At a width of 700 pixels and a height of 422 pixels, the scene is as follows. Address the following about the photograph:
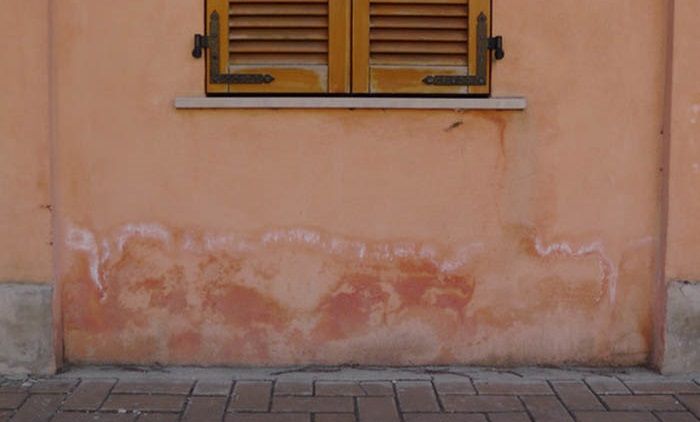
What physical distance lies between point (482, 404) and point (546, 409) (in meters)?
0.30

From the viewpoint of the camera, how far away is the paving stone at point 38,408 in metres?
3.92

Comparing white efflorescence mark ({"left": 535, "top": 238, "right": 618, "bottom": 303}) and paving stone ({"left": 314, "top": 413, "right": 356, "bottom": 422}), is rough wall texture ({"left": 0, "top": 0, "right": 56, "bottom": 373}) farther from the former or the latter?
white efflorescence mark ({"left": 535, "top": 238, "right": 618, "bottom": 303})

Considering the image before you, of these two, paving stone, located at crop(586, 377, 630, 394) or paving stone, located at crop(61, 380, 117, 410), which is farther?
paving stone, located at crop(586, 377, 630, 394)

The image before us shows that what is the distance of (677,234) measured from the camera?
450 cm

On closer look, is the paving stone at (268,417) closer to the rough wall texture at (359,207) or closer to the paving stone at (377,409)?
the paving stone at (377,409)

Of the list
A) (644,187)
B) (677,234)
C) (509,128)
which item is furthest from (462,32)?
(677,234)

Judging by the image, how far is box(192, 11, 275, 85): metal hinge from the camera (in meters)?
4.51

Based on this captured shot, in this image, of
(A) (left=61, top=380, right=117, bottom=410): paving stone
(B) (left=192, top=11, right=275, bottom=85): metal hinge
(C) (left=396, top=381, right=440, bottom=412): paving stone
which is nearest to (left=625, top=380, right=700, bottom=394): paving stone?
(C) (left=396, top=381, right=440, bottom=412): paving stone

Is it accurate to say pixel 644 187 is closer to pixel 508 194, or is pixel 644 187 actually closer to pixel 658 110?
pixel 658 110

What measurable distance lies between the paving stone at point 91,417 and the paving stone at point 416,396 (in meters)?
1.29

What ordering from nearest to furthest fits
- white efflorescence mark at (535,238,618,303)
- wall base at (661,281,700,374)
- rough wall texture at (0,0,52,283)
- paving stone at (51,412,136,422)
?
paving stone at (51,412,136,422)
rough wall texture at (0,0,52,283)
wall base at (661,281,700,374)
white efflorescence mark at (535,238,618,303)

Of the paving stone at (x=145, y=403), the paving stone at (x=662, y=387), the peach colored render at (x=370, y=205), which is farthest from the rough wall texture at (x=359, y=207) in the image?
the paving stone at (x=145, y=403)

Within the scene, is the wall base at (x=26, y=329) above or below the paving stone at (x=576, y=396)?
above

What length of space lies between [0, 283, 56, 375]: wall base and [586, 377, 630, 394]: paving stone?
9.22 feet
